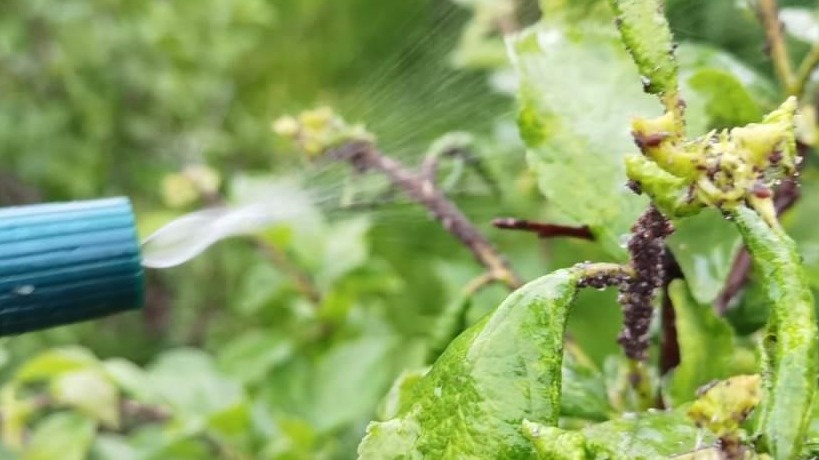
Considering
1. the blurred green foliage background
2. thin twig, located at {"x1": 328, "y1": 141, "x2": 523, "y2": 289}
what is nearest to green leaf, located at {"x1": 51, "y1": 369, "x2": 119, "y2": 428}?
the blurred green foliage background

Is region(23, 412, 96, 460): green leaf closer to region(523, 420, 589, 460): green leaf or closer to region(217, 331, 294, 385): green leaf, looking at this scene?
region(217, 331, 294, 385): green leaf

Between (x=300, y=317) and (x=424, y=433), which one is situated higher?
(x=300, y=317)

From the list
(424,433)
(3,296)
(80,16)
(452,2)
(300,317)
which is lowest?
(424,433)

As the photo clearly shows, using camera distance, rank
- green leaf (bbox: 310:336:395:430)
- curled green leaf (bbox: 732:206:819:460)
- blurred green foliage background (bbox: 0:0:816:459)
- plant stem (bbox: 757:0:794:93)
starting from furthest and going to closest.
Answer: green leaf (bbox: 310:336:395:430) < blurred green foliage background (bbox: 0:0:816:459) < plant stem (bbox: 757:0:794:93) < curled green leaf (bbox: 732:206:819:460)

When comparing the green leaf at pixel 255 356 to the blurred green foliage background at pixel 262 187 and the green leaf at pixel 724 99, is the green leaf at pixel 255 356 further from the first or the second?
the green leaf at pixel 724 99

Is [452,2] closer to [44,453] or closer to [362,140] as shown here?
[362,140]

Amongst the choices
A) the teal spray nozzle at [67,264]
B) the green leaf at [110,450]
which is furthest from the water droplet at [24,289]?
the green leaf at [110,450]

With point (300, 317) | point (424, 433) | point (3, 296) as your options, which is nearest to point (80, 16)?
point (300, 317)
